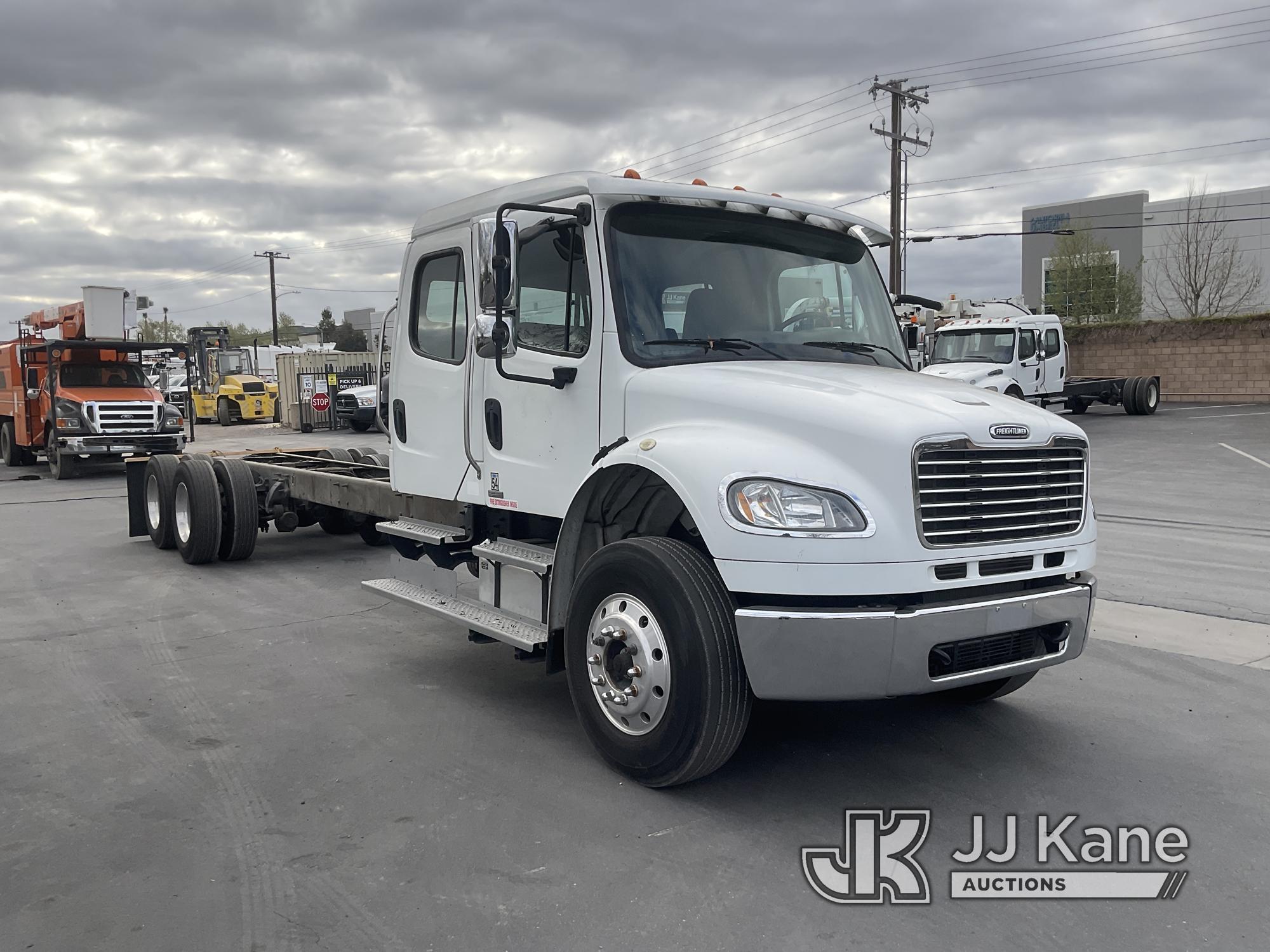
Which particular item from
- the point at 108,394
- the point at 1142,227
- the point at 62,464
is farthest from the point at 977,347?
the point at 1142,227

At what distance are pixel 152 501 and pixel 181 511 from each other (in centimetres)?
100

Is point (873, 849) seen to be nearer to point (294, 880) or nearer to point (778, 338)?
point (294, 880)

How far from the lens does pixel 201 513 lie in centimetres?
987

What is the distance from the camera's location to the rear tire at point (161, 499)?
A: 10.5m

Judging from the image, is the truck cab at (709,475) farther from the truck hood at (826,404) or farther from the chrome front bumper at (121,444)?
the chrome front bumper at (121,444)

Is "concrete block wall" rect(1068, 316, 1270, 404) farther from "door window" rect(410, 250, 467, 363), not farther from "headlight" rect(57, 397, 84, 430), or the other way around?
"door window" rect(410, 250, 467, 363)

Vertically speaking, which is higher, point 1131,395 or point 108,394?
point 108,394

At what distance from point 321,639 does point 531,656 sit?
235 centimetres

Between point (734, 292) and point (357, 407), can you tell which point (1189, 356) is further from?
point (734, 292)

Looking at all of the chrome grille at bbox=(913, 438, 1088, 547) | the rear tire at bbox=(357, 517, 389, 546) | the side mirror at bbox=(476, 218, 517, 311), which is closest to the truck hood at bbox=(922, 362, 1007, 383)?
the rear tire at bbox=(357, 517, 389, 546)

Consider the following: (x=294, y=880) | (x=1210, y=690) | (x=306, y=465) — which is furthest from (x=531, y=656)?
(x=306, y=465)

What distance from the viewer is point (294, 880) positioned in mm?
3666

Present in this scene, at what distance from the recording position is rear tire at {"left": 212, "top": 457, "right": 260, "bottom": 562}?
998 centimetres

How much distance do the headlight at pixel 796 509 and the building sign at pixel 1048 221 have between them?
68.9m
